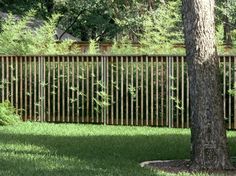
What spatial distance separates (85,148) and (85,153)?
0.72 metres

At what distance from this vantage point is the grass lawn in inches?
359

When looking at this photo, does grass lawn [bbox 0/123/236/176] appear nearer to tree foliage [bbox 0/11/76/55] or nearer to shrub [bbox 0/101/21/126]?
shrub [bbox 0/101/21/126]

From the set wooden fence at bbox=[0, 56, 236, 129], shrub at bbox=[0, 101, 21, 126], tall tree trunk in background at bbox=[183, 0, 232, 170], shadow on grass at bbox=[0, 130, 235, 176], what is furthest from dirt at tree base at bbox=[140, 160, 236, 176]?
shrub at bbox=[0, 101, 21, 126]

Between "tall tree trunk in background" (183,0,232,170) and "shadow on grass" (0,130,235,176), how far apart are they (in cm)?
97

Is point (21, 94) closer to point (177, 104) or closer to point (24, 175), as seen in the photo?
point (177, 104)

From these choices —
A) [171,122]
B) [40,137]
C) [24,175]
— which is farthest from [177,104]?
[24,175]

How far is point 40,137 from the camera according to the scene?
1337cm

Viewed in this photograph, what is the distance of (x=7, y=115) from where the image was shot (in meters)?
16.5

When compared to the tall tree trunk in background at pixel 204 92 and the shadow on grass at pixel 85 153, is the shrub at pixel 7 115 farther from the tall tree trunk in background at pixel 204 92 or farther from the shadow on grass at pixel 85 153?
the tall tree trunk in background at pixel 204 92

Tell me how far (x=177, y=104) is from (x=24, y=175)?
840cm

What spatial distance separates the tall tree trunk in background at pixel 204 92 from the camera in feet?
31.2

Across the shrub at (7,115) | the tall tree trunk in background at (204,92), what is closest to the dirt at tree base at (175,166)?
the tall tree trunk in background at (204,92)

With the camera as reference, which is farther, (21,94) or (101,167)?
(21,94)

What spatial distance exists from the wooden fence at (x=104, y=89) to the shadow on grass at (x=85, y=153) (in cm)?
239
